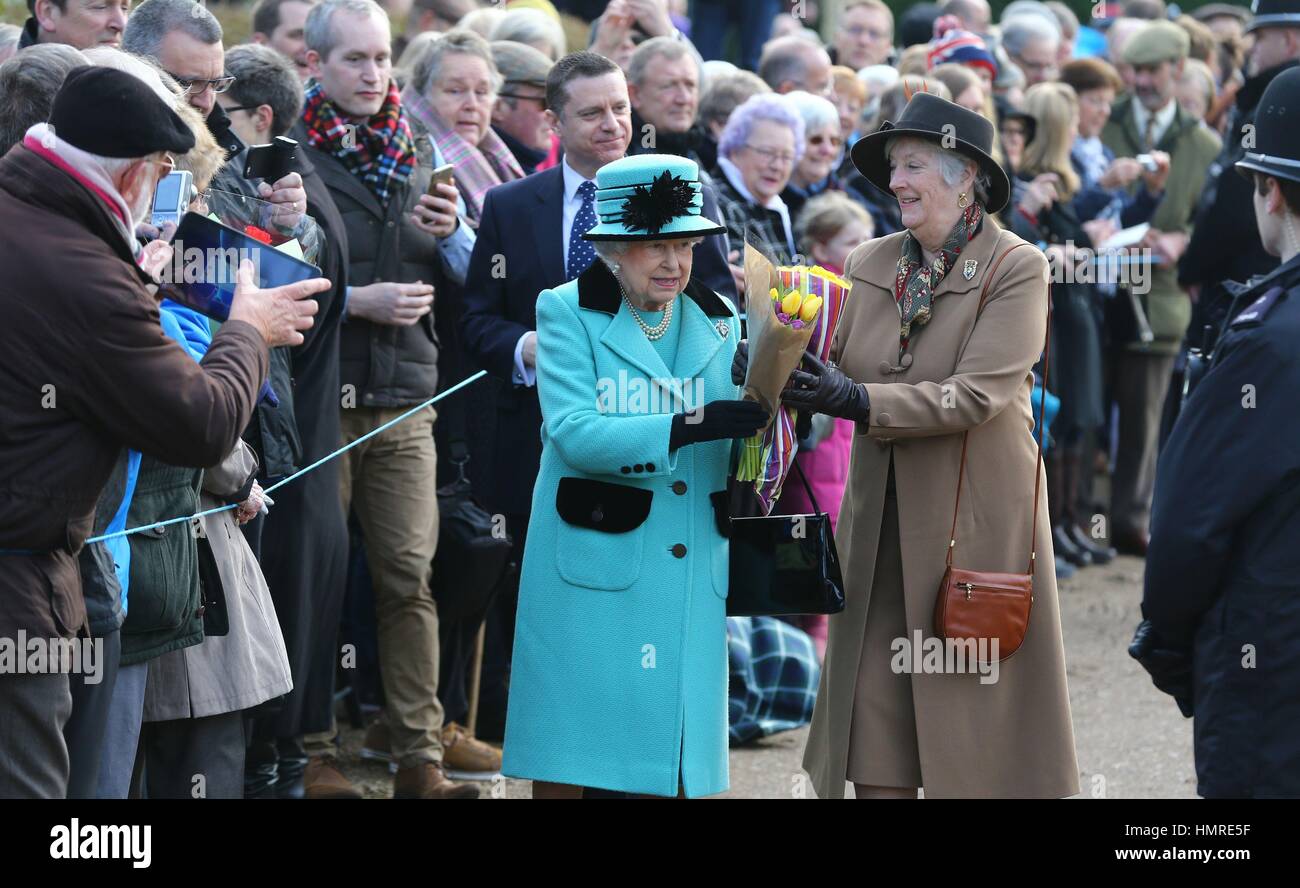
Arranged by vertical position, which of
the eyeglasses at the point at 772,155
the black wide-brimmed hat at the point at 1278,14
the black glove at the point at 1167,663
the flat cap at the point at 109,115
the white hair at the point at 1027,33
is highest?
the white hair at the point at 1027,33

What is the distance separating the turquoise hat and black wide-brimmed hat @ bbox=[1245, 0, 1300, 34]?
5118 millimetres

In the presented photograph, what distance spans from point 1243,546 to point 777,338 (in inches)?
47.3

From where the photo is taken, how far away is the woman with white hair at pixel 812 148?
7.98m

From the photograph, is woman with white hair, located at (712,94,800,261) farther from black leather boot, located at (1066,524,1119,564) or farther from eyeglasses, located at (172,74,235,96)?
black leather boot, located at (1066,524,1119,564)

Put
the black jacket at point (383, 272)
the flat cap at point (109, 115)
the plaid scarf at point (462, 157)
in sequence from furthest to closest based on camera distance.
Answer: the plaid scarf at point (462, 157)
the black jacket at point (383, 272)
the flat cap at point (109, 115)

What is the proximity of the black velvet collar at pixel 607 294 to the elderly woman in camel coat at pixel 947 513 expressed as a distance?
1.39 feet

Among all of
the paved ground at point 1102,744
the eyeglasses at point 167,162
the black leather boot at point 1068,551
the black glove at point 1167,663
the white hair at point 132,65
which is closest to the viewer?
the eyeglasses at point 167,162

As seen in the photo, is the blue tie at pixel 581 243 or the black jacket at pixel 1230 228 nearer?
the blue tie at pixel 581 243

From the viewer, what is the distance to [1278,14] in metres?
8.48

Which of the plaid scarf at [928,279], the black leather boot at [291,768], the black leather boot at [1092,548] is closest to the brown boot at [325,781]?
the black leather boot at [291,768]

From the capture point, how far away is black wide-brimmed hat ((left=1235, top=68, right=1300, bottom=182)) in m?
3.96

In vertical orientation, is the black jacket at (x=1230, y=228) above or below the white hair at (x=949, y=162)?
above

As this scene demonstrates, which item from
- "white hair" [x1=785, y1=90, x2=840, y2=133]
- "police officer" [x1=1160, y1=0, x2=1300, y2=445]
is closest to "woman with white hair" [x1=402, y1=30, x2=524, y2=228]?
"white hair" [x1=785, y1=90, x2=840, y2=133]

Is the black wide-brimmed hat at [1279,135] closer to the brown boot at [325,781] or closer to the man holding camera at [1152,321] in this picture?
the brown boot at [325,781]
